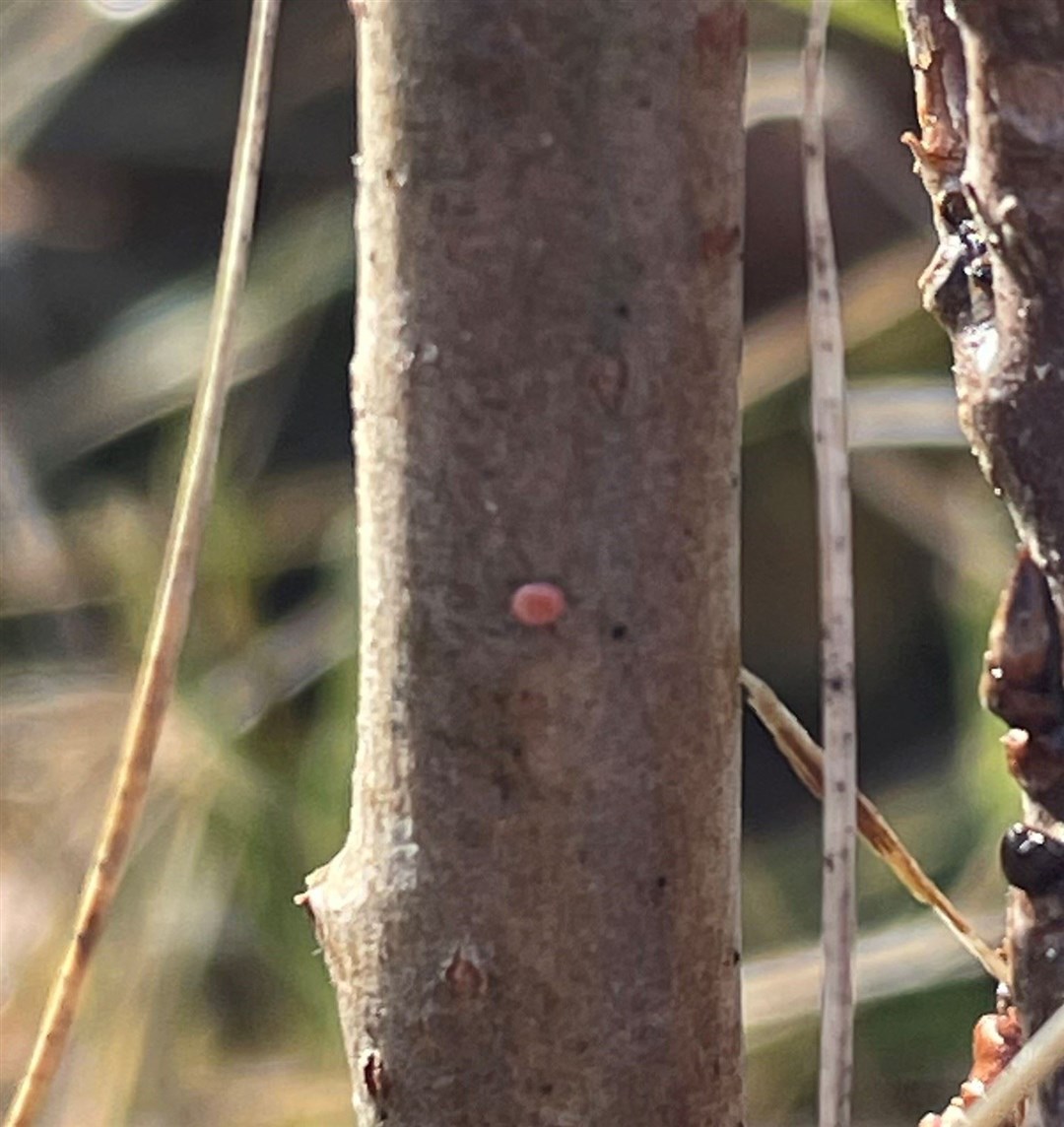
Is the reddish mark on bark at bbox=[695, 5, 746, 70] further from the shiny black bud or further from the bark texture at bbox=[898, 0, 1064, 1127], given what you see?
the shiny black bud

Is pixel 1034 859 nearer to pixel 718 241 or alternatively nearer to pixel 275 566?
pixel 718 241

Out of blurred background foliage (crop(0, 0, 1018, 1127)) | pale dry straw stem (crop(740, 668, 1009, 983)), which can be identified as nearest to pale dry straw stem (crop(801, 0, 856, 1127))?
pale dry straw stem (crop(740, 668, 1009, 983))

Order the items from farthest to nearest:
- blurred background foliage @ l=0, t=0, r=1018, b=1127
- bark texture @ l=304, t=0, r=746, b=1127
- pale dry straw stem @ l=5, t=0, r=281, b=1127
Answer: blurred background foliage @ l=0, t=0, r=1018, b=1127 < pale dry straw stem @ l=5, t=0, r=281, b=1127 < bark texture @ l=304, t=0, r=746, b=1127

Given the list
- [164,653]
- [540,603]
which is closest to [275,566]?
[164,653]

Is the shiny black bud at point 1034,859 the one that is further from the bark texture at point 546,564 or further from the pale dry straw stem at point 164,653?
the pale dry straw stem at point 164,653

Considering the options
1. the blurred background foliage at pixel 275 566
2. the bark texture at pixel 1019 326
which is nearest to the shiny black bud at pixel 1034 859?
the bark texture at pixel 1019 326

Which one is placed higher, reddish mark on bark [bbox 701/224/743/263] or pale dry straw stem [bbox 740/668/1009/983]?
reddish mark on bark [bbox 701/224/743/263]
